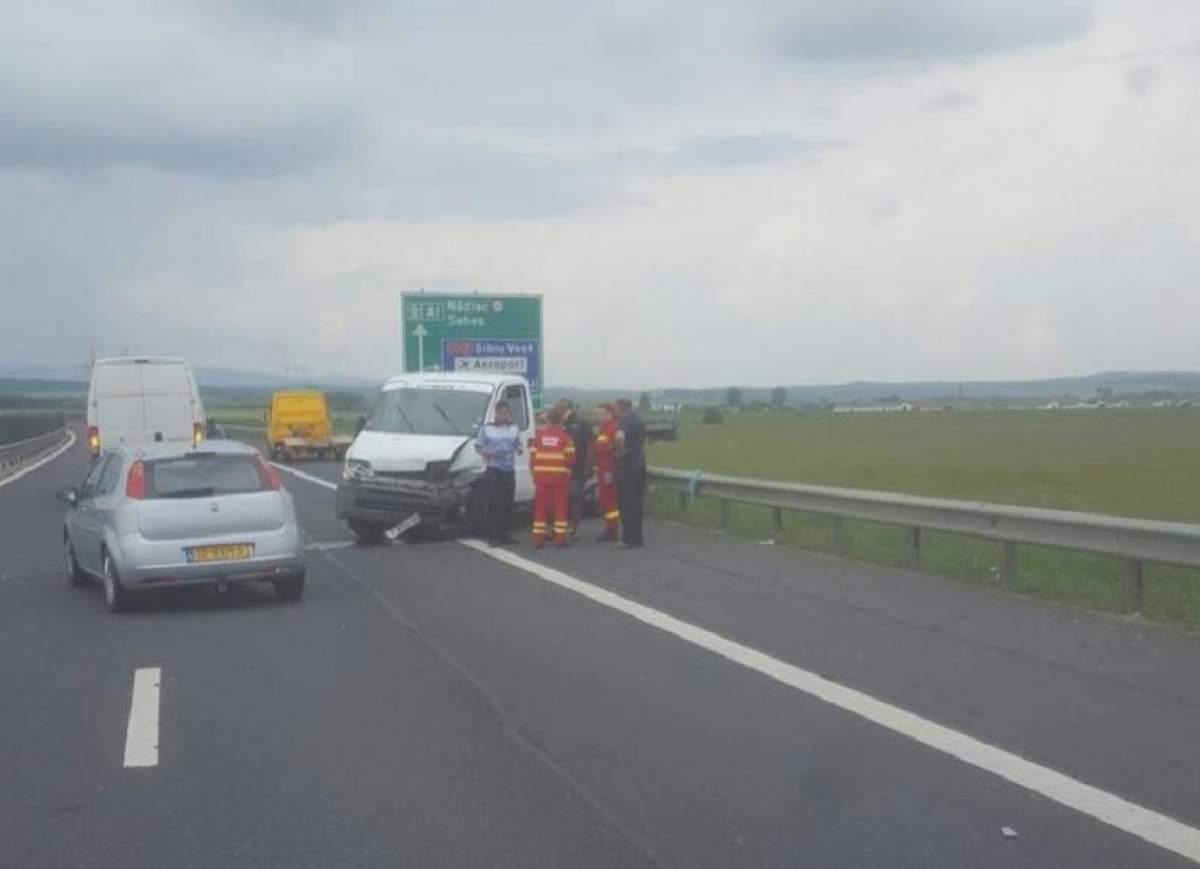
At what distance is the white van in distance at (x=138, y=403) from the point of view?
31750 mm

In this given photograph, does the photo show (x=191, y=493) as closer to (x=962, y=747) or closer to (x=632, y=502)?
(x=632, y=502)

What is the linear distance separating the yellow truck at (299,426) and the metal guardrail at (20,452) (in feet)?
25.5

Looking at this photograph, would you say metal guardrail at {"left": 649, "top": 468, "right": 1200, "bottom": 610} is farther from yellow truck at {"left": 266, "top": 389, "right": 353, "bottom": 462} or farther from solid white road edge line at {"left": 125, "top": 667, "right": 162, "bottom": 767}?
yellow truck at {"left": 266, "top": 389, "right": 353, "bottom": 462}

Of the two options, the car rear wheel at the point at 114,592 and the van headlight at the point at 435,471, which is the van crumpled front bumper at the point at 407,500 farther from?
the car rear wheel at the point at 114,592

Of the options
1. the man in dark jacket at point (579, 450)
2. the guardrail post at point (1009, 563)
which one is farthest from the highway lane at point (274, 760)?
the man in dark jacket at point (579, 450)

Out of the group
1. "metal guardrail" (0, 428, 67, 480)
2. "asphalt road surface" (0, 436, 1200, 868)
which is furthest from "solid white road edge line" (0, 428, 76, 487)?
"asphalt road surface" (0, 436, 1200, 868)

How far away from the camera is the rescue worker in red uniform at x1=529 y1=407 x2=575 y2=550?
21.5 m

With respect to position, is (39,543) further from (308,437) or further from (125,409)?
(308,437)

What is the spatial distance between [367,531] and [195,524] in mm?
7603

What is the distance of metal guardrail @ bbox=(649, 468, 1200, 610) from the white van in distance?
42.2 feet

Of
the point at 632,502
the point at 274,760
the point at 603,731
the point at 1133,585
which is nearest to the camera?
the point at 274,760

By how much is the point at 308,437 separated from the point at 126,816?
49.4 metres

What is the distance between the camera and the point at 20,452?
56.4 m

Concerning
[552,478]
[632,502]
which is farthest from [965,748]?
[552,478]
